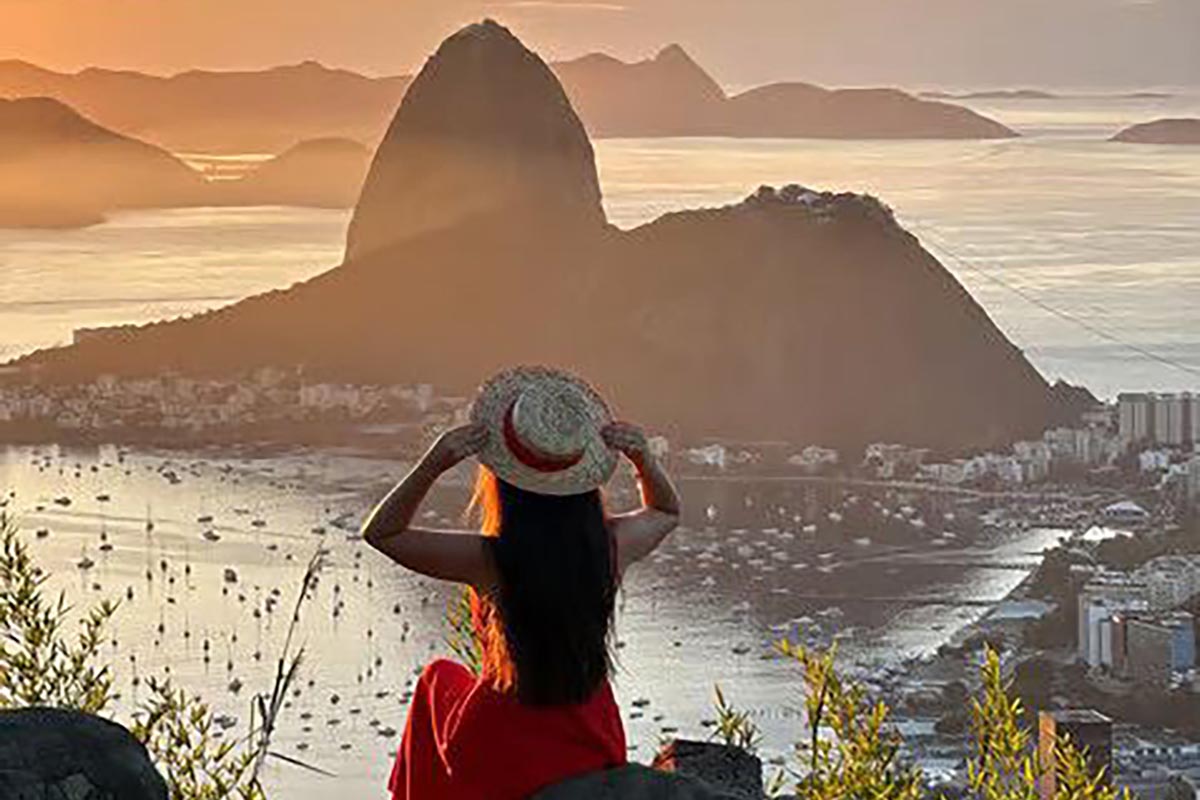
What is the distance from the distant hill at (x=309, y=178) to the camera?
Result: 19.0m

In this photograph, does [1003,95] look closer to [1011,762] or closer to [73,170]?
[73,170]

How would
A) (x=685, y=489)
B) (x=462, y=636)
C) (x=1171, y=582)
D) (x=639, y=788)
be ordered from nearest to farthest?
(x=639, y=788), (x=462, y=636), (x=1171, y=582), (x=685, y=489)

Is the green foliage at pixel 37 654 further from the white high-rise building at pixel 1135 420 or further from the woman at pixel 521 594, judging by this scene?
the white high-rise building at pixel 1135 420

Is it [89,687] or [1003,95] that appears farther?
[1003,95]

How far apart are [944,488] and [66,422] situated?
7442 millimetres

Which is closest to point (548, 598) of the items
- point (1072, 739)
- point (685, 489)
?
point (1072, 739)

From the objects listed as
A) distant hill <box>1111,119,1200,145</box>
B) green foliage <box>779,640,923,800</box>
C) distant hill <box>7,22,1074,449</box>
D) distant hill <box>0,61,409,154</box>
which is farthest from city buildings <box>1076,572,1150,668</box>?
green foliage <box>779,640,923,800</box>

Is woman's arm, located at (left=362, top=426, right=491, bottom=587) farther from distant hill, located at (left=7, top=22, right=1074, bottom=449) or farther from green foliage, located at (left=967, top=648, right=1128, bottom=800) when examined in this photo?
distant hill, located at (left=7, top=22, right=1074, bottom=449)

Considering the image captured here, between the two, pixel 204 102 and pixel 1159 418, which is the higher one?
pixel 204 102

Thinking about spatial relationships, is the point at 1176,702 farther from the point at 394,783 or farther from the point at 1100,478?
the point at 1100,478

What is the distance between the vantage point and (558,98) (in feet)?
84.6

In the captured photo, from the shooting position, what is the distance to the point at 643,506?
2.21m

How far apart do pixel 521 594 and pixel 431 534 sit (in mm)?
111

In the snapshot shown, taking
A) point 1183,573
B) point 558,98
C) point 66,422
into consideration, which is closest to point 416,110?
point 558,98
